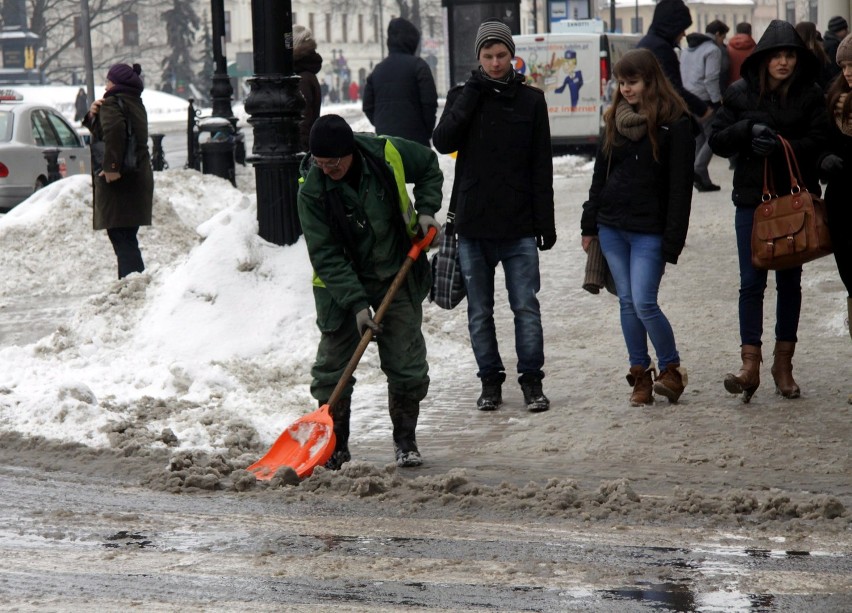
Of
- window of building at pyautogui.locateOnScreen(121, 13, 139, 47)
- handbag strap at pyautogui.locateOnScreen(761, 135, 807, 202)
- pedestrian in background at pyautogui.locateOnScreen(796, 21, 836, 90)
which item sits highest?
window of building at pyautogui.locateOnScreen(121, 13, 139, 47)

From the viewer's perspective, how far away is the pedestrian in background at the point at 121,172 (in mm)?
10445

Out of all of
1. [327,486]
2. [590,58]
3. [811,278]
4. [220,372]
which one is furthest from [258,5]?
[590,58]

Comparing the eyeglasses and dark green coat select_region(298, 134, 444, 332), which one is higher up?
the eyeglasses

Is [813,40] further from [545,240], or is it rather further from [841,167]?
[545,240]

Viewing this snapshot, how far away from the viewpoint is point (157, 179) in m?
16.5

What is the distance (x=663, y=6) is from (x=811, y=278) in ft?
7.84

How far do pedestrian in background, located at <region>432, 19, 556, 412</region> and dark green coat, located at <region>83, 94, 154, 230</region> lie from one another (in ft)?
13.4

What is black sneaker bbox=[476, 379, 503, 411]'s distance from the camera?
23.9 ft

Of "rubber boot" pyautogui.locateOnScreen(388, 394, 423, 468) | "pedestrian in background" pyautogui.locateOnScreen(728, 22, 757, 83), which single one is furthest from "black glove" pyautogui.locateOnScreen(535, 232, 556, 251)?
"pedestrian in background" pyautogui.locateOnScreen(728, 22, 757, 83)

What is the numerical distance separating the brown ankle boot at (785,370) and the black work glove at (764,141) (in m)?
1.06

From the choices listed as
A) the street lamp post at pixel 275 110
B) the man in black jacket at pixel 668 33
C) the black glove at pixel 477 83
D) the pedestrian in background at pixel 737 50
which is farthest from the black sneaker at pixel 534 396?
the pedestrian in background at pixel 737 50

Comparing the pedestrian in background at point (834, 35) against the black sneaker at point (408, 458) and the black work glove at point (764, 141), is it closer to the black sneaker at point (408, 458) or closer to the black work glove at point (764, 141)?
the black work glove at point (764, 141)

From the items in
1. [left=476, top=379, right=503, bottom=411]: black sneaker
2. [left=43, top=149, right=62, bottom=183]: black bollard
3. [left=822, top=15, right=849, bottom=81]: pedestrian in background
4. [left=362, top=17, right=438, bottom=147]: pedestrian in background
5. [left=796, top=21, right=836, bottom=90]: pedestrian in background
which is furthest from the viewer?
[left=43, top=149, right=62, bottom=183]: black bollard

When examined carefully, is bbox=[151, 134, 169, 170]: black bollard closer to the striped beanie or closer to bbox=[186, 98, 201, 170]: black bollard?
bbox=[186, 98, 201, 170]: black bollard
